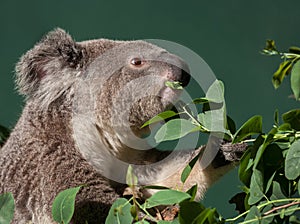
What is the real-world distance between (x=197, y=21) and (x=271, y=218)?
2.90 m

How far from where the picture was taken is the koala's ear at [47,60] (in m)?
2.37

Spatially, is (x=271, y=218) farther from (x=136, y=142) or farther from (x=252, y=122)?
(x=136, y=142)

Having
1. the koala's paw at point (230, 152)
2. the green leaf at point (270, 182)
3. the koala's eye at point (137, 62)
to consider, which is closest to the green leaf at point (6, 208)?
the green leaf at point (270, 182)

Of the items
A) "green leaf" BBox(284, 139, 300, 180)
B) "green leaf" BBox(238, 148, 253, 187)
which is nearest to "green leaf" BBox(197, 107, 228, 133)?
"green leaf" BBox(238, 148, 253, 187)

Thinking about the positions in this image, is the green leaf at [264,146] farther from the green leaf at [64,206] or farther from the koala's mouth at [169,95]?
the koala's mouth at [169,95]

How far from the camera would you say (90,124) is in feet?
7.95

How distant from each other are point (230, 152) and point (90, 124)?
1.91 ft

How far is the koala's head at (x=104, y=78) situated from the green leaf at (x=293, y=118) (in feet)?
3.26

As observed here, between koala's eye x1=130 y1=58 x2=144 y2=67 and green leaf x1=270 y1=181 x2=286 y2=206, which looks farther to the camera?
koala's eye x1=130 y1=58 x2=144 y2=67

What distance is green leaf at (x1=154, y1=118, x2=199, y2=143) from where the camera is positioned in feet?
4.61

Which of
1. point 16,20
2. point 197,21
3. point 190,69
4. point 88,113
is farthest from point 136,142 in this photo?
point 16,20

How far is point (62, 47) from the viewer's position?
96.3 inches

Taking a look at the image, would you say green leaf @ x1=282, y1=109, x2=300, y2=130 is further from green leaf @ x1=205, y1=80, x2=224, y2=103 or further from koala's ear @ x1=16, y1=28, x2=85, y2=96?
koala's ear @ x1=16, y1=28, x2=85, y2=96

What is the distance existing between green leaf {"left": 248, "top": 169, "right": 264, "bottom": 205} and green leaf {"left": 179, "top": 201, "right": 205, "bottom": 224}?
0.16 meters
